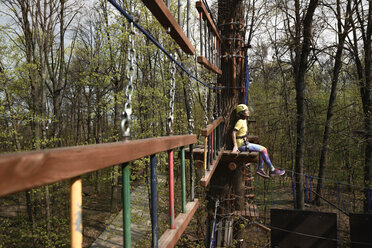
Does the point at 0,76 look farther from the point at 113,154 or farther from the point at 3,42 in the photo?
the point at 113,154

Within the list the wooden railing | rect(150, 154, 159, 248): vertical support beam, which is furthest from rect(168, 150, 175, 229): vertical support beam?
the wooden railing

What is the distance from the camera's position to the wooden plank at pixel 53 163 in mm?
514

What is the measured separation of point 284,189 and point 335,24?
9.76m

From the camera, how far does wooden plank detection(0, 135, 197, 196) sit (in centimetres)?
51

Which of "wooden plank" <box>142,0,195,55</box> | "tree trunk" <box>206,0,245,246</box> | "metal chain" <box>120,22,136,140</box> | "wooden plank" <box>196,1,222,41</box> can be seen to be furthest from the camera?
"tree trunk" <box>206,0,245,246</box>

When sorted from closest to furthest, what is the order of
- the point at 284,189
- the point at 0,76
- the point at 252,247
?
the point at 252,247 → the point at 0,76 → the point at 284,189

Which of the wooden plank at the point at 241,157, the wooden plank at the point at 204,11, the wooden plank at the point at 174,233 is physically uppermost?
the wooden plank at the point at 204,11

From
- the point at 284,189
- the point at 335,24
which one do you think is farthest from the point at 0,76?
the point at 284,189

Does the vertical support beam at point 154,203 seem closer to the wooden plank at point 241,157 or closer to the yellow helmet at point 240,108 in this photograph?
the wooden plank at point 241,157

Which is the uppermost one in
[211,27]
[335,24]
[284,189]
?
[335,24]

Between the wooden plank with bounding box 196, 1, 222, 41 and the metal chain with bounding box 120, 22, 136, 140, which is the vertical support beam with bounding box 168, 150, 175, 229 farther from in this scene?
the wooden plank with bounding box 196, 1, 222, 41

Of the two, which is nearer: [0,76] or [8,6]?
[0,76]

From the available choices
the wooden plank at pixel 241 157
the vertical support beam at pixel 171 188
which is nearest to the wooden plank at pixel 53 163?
the vertical support beam at pixel 171 188

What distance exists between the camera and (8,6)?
9.75 metres
